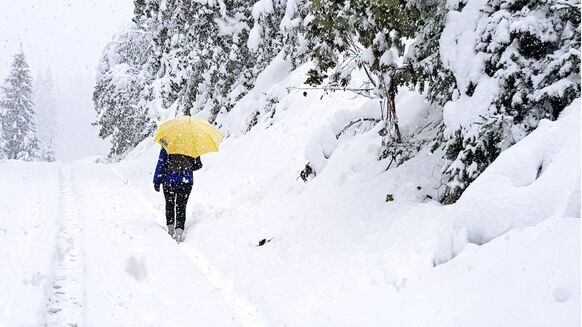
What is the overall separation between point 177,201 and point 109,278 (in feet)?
9.64

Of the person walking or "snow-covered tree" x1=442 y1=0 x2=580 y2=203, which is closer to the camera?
"snow-covered tree" x1=442 y1=0 x2=580 y2=203

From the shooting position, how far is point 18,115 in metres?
48.3

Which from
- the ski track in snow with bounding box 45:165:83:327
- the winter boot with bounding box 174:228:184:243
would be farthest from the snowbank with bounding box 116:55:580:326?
the ski track in snow with bounding box 45:165:83:327

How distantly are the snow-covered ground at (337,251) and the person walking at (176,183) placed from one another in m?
0.31

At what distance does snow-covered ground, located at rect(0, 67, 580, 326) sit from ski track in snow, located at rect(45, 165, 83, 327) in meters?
0.02

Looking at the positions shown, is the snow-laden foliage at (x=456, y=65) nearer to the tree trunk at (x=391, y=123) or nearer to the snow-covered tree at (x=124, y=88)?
the tree trunk at (x=391, y=123)

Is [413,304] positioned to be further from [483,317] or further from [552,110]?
[552,110]

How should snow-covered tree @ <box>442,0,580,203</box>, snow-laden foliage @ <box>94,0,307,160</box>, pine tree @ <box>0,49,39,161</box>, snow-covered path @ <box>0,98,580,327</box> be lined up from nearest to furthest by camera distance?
snow-covered path @ <box>0,98,580,327</box> → snow-covered tree @ <box>442,0,580,203</box> → snow-laden foliage @ <box>94,0,307,160</box> → pine tree @ <box>0,49,39,161</box>

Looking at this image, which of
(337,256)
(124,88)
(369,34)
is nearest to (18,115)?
(124,88)

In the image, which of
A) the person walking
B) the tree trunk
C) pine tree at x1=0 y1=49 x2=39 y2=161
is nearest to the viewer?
the tree trunk

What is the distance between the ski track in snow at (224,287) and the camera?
5527mm

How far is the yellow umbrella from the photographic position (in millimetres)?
8805

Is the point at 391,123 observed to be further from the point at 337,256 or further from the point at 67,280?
the point at 67,280

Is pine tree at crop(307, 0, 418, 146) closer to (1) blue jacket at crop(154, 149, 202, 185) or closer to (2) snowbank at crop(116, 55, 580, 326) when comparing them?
(2) snowbank at crop(116, 55, 580, 326)
